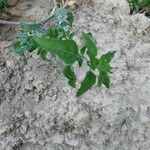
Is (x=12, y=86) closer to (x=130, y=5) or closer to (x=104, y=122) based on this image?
(x=104, y=122)

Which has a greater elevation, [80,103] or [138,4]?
[138,4]

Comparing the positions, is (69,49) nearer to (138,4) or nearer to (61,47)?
(61,47)

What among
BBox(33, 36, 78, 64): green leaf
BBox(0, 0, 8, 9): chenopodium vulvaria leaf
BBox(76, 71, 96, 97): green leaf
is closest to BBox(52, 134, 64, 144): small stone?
BBox(76, 71, 96, 97): green leaf

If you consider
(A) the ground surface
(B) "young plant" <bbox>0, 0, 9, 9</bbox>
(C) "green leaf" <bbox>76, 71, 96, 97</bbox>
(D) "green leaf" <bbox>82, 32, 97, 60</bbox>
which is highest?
(D) "green leaf" <bbox>82, 32, 97, 60</bbox>

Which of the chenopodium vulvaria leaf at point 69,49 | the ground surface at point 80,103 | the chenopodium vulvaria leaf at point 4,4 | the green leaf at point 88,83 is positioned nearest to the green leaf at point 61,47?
the chenopodium vulvaria leaf at point 69,49

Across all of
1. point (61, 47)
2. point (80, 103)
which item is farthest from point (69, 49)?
point (80, 103)

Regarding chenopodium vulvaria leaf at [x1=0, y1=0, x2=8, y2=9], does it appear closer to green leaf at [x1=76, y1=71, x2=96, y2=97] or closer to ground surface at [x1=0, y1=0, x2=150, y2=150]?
ground surface at [x1=0, y1=0, x2=150, y2=150]
